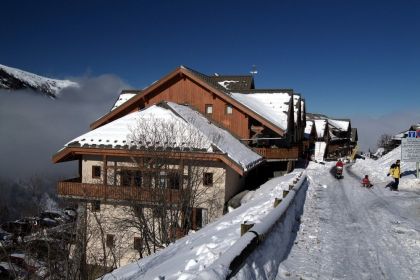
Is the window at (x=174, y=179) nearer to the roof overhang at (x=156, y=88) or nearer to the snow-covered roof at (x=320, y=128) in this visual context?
the roof overhang at (x=156, y=88)

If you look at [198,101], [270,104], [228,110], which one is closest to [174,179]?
[228,110]

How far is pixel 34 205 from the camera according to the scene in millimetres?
13367

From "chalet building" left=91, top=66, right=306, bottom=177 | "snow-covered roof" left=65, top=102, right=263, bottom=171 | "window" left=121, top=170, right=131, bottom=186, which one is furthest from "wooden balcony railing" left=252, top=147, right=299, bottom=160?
"window" left=121, top=170, right=131, bottom=186

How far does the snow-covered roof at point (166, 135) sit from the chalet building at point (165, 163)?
0.05 m

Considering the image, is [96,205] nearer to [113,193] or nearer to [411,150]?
[113,193]

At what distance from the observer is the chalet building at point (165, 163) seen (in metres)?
18.1

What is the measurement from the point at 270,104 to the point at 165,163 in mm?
15763

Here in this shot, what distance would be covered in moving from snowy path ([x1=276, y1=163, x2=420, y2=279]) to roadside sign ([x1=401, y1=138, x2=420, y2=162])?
5.59 m

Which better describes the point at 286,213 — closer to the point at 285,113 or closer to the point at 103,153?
the point at 103,153

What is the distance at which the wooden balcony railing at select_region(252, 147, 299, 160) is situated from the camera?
28344mm

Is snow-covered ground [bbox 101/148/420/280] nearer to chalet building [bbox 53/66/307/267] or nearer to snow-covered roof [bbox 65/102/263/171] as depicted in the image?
chalet building [bbox 53/66/307/267]

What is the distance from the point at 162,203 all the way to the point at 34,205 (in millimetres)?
5351

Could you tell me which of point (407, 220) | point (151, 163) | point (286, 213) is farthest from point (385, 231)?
point (151, 163)

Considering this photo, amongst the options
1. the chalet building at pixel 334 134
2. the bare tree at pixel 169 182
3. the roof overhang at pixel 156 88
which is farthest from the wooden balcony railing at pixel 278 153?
the chalet building at pixel 334 134
